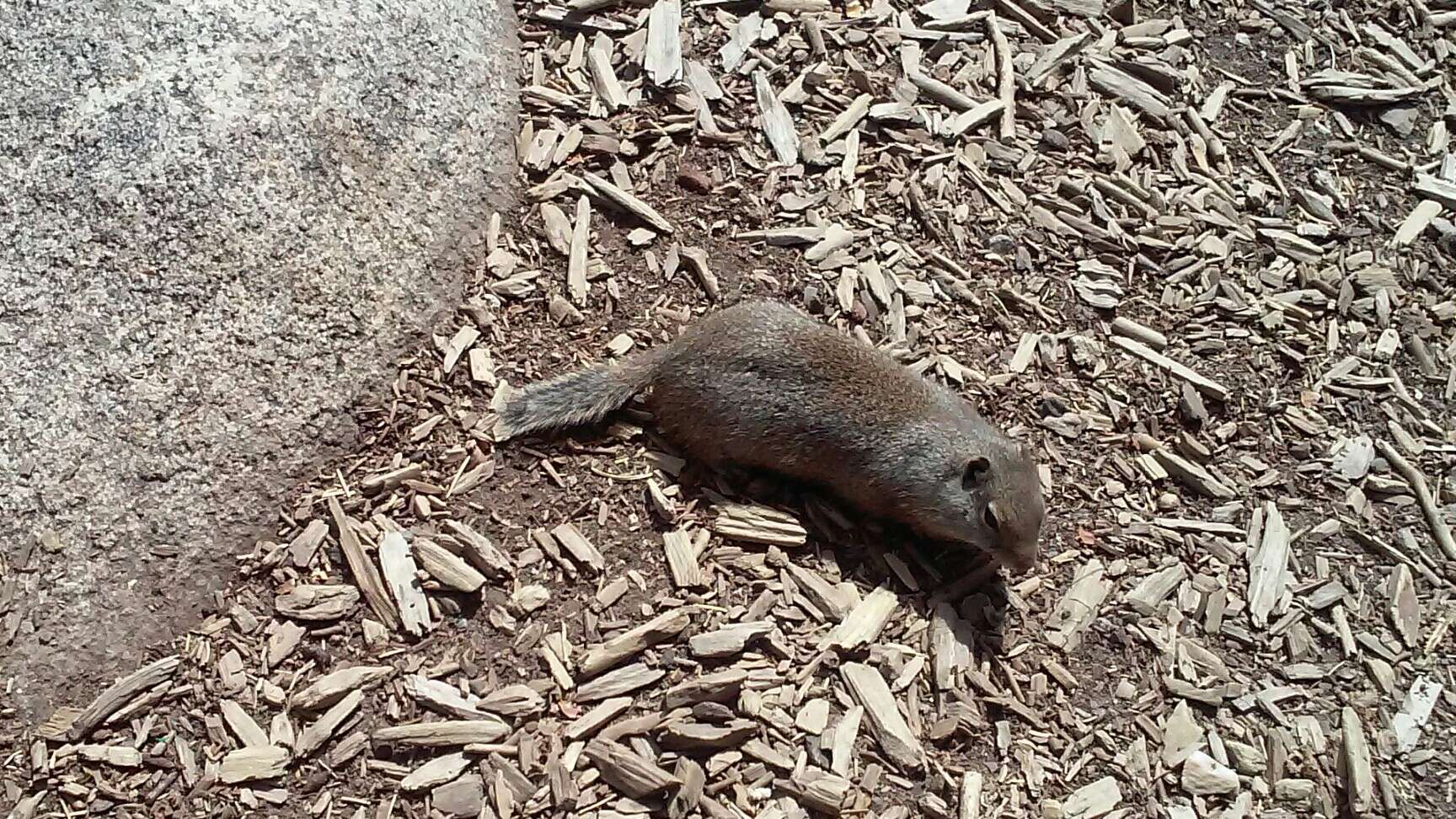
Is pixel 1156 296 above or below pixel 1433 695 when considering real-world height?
above

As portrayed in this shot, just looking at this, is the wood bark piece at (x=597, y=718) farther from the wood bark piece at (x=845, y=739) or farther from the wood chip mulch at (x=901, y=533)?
the wood bark piece at (x=845, y=739)

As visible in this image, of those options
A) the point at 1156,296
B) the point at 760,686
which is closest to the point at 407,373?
the point at 760,686

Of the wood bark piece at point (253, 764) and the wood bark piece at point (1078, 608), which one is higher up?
the wood bark piece at point (253, 764)

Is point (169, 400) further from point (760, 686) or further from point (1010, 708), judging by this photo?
point (1010, 708)

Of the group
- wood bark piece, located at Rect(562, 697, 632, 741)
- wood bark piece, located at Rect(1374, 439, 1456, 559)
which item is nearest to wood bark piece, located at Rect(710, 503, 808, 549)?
wood bark piece, located at Rect(562, 697, 632, 741)

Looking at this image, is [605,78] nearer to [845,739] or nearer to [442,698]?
[442,698]

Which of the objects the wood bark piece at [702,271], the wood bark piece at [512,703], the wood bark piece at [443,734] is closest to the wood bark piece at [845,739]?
the wood bark piece at [512,703]

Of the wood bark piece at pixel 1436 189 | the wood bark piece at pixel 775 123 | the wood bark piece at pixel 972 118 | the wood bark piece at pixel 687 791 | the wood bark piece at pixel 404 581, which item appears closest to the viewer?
the wood bark piece at pixel 687 791

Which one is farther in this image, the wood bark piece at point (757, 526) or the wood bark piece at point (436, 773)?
the wood bark piece at point (757, 526)
